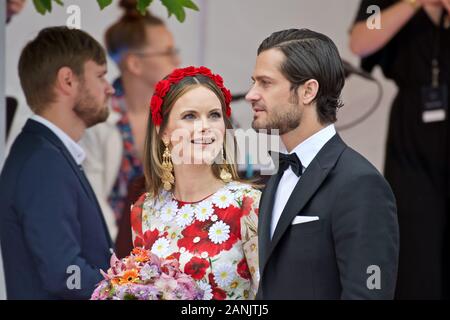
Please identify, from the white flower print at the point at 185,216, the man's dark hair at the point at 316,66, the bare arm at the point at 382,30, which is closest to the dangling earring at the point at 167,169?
the white flower print at the point at 185,216

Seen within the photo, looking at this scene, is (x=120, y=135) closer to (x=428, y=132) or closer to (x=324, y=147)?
(x=428, y=132)

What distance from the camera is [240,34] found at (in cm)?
522

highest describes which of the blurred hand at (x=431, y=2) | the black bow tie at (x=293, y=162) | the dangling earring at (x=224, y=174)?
the blurred hand at (x=431, y=2)

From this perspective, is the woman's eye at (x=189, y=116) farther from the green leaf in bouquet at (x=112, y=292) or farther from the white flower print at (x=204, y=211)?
the green leaf in bouquet at (x=112, y=292)

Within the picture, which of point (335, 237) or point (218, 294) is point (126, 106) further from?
point (335, 237)

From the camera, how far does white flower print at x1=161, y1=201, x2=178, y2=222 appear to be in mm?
3567

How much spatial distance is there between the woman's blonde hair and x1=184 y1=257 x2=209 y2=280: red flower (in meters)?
0.32

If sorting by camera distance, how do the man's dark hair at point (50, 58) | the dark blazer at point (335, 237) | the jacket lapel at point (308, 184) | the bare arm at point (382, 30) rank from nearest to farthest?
the dark blazer at point (335, 237) → the jacket lapel at point (308, 184) → the man's dark hair at point (50, 58) → the bare arm at point (382, 30)

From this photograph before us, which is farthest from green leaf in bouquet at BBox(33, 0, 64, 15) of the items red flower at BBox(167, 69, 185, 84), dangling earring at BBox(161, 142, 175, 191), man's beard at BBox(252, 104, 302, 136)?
man's beard at BBox(252, 104, 302, 136)

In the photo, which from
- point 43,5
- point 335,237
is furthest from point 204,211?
point 43,5

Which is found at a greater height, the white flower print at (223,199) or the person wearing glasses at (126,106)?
the person wearing glasses at (126,106)

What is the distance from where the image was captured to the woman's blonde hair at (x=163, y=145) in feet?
11.6

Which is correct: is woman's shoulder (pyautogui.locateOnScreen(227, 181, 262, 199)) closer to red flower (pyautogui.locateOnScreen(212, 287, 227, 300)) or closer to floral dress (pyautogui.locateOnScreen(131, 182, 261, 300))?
floral dress (pyautogui.locateOnScreen(131, 182, 261, 300))

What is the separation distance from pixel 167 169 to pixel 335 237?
74 centimetres
